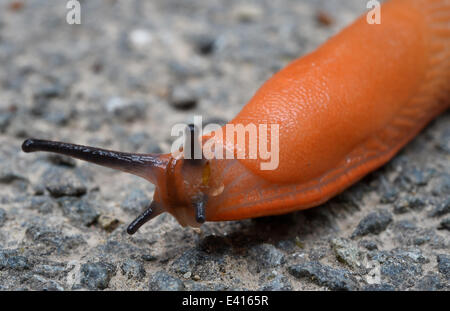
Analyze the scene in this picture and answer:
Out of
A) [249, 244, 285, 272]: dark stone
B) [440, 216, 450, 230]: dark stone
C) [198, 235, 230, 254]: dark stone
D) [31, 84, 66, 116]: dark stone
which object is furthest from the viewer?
[31, 84, 66, 116]: dark stone

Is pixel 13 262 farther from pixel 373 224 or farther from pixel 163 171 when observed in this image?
pixel 373 224

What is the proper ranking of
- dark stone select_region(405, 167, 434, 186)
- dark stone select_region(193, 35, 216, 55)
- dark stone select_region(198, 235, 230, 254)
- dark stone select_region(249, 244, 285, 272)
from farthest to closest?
dark stone select_region(193, 35, 216, 55)
dark stone select_region(405, 167, 434, 186)
dark stone select_region(198, 235, 230, 254)
dark stone select_region(249, 244, 285, 272)

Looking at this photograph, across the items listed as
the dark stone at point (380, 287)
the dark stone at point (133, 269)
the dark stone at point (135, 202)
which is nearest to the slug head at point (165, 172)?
the dark stone at point (133, 269)

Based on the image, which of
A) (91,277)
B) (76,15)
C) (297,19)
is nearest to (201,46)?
(297,19)

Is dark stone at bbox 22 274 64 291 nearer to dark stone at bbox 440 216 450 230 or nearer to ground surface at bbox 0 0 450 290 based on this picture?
ground surface at bbox 0 0 450 290

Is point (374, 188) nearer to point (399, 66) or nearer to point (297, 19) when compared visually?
point (399, 66)

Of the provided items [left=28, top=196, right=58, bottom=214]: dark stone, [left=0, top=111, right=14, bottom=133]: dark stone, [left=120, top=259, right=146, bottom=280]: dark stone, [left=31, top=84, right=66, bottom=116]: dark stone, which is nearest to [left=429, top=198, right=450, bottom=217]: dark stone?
[left=120, top=259, right=146, bottom=280]: dark stone

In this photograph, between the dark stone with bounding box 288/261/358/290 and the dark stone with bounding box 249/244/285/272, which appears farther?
the dark stone with bounding box 249/244/285/272
